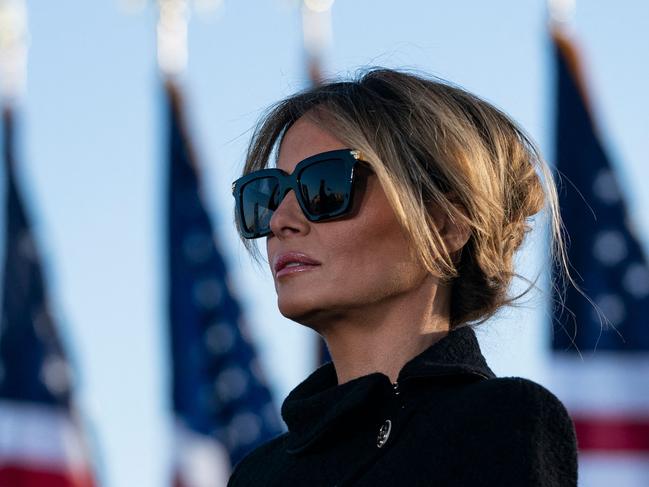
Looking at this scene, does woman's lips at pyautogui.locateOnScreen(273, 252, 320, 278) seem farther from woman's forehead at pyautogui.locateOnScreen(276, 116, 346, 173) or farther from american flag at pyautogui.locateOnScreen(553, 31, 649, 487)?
american flag at pyautogui.locateOnScreen(553, 31, 649, 487)

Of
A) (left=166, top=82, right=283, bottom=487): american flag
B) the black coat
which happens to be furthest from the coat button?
(left=166, top=82, right=283, bottom=487): american flag

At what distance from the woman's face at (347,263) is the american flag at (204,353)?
7862 millimetres

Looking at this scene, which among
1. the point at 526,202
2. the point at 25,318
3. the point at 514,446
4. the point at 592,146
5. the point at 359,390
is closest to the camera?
the point at 514,446

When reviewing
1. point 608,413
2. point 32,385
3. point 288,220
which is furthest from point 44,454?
point 288,220

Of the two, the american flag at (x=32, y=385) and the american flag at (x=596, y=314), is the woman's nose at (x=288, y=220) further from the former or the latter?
the american flag at (x=32, y=385)

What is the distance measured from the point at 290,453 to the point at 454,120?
707mm

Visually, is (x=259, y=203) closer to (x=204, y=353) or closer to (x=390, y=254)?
(x=390, y=254)

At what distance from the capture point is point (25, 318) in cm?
1085

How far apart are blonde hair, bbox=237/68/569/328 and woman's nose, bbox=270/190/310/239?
16 centimetres

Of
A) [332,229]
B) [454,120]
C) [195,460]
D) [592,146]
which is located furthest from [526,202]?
[195,460]

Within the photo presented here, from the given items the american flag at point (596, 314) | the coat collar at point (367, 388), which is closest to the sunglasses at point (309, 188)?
the coat collar at point (367, 388)

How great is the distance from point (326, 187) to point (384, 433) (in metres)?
0.48

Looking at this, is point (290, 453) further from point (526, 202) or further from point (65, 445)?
point (65, 445)

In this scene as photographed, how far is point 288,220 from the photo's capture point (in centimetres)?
Result: 283
